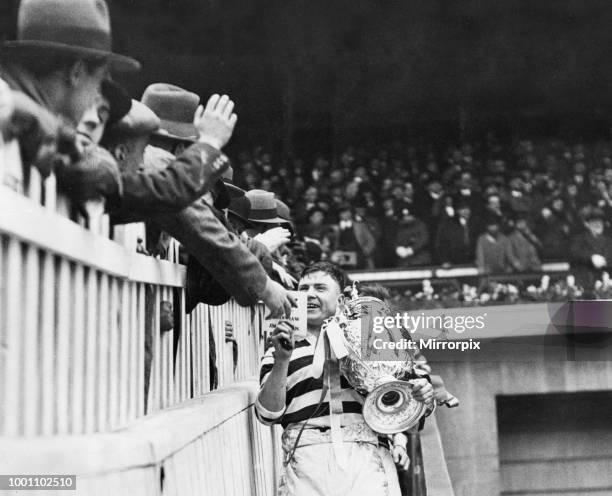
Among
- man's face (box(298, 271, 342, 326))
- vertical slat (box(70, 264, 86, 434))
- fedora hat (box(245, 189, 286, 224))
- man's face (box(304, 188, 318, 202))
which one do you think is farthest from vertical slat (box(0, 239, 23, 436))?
man's face (box(304, 188, 318, 202))

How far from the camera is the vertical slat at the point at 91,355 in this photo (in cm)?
208

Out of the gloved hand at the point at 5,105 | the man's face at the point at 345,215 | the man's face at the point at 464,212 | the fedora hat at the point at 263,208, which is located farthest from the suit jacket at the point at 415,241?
the gloved hand at the point at 5,105

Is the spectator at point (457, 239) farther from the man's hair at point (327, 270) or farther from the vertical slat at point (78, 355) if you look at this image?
the vertical slat at point (78, 355)

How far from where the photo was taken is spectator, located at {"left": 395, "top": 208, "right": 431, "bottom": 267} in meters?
11.1

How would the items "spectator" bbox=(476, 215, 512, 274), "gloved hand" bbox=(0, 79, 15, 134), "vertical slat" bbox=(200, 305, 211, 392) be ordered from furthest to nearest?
1. "spectator" bbox=(476, 215, 512, 274)
2. "vertical slat" bbox=(200, 305, 211, 392)
3. "gloved hand" bbox=(0, 79, 15, 134)

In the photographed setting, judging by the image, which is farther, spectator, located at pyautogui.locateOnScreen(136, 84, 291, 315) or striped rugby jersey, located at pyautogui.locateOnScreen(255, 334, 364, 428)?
striped rugby jersey, located at pyautogui.locateOnScreen(255, 334, 364, 428)

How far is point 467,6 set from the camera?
14.2 m

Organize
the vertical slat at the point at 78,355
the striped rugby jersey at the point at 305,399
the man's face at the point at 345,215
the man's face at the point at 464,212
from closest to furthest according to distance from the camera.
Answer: the vertical slat at the point at 78,355 → the striped rugby jersey at the point at 305,399 → the man's face at the point at 345,215 → the man's face at the point at 464,212

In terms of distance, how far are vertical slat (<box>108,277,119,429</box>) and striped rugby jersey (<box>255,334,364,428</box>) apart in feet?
3.10

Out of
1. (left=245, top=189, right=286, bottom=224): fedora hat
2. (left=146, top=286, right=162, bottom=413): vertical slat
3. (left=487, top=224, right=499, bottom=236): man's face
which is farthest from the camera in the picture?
(left=487, top=224, right=499, bottom=236): man's face

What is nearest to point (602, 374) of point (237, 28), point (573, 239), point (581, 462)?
point (581, 462)

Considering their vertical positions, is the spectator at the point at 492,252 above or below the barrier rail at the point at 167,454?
above

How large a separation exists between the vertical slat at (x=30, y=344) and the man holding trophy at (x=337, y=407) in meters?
1.31

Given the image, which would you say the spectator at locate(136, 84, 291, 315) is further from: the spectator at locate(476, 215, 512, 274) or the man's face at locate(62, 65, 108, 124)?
the spectator at locate(476, 215, 512, 274)
